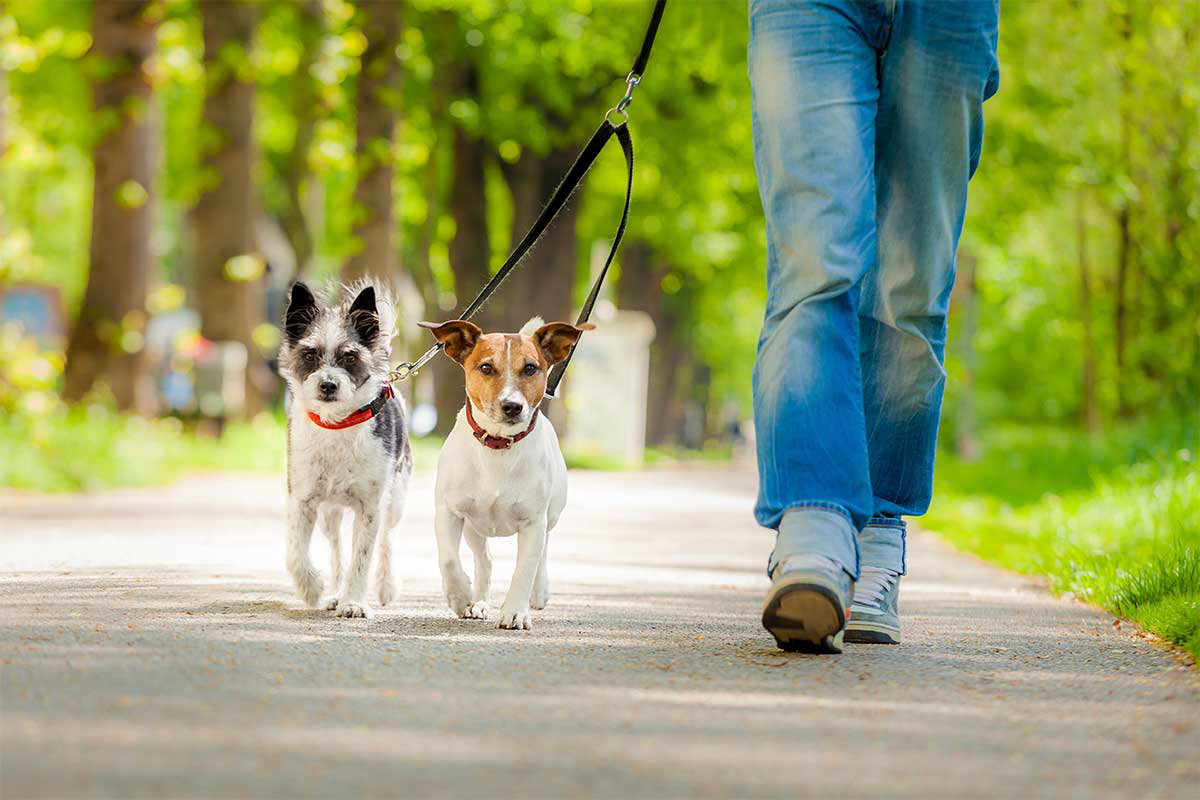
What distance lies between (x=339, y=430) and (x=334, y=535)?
2.07ft

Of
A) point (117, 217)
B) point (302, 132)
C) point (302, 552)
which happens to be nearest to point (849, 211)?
point (302, 552)

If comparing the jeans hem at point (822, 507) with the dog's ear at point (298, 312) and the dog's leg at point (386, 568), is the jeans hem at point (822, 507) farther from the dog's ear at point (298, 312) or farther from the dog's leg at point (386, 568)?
the dog's ear at point (298, 312)

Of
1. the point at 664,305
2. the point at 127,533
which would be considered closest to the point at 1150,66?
the point at 127,533

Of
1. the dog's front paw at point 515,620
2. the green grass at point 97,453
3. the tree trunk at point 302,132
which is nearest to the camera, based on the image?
the dog's front paw at point 515,620

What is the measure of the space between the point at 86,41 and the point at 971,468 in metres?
11.0

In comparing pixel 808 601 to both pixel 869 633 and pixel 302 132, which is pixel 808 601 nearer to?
pixel 869 633

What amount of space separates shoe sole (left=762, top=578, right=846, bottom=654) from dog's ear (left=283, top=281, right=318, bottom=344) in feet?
7.69

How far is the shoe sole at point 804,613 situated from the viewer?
4.32 metres

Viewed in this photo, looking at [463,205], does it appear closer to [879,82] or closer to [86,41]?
[86,41]

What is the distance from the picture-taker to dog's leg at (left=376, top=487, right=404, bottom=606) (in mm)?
6086

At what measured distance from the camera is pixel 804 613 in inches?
172

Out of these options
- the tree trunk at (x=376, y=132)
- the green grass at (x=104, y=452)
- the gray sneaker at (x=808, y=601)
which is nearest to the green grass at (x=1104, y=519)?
the gray sneaker at (x=808, y=601)

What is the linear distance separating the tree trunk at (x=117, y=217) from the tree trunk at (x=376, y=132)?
143 inches

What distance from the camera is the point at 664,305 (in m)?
41.9
